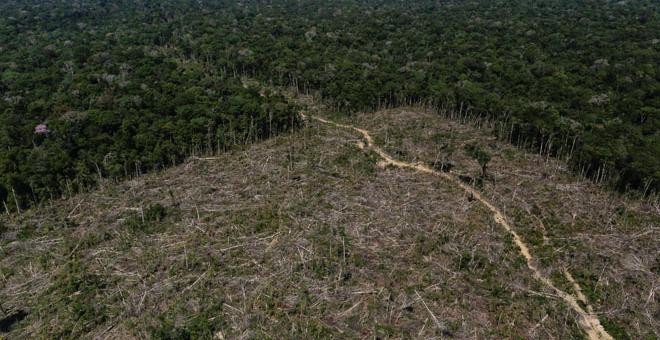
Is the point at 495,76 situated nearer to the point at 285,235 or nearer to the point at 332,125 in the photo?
the point at 332,125

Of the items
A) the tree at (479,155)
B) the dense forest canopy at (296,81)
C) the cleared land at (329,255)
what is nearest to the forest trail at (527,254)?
the cleared land at (329,255)

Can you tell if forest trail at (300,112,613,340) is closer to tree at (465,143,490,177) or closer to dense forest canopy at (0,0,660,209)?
tree at (465,143,490,177)

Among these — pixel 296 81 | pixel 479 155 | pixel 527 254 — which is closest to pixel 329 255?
pixel 527 254

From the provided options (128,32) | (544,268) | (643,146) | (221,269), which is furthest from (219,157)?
(128,32)

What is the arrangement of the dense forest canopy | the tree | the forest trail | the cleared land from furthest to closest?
the dense forest canopy < the tree < the forest trail < the cleared land

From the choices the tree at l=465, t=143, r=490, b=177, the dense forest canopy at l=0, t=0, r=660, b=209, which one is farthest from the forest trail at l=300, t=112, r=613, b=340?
the dense forest canopy at l=0, t=0, r=660, b=209
